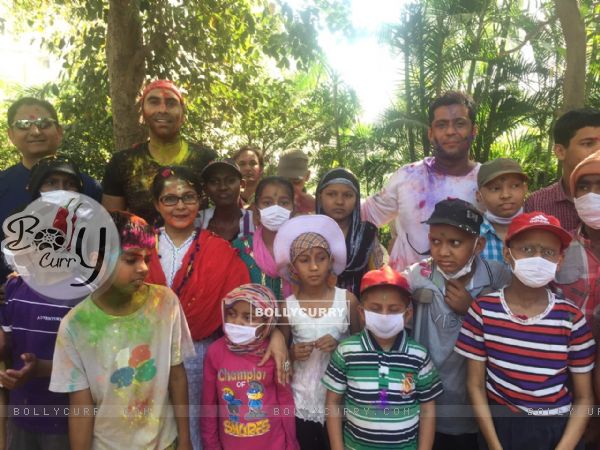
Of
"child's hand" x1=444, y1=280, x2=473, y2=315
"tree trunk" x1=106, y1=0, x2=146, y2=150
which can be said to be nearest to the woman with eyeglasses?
"child's hand" x1=444, y1=280, x2=473, y2=315

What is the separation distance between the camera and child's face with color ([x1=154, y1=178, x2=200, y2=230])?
2566 millimetres

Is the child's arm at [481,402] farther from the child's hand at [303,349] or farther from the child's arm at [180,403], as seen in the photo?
the child's arm at [180,403]

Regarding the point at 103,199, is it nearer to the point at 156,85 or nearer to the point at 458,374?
the point at 156,85

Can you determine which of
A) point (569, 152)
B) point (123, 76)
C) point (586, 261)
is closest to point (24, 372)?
point (586, 261)

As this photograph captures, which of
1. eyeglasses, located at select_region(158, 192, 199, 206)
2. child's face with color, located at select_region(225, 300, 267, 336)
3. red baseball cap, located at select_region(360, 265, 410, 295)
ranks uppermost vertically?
eyeglasses, located at select_region(158, 192, 199, 206)

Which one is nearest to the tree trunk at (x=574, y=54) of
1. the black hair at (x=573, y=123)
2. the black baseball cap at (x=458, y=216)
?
the black hair at (x=573, y=123)

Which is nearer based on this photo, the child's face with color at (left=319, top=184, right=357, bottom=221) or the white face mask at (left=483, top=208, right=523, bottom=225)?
the white face mask at (left=483, top=208, right=523, bottom=225)

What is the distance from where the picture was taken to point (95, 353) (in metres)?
2.04

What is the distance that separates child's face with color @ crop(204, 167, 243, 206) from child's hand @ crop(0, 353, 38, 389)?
4.74 feet

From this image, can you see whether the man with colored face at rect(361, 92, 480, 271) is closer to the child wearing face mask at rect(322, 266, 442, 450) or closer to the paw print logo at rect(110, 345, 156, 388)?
the child wearing face mask at rect(322, 266, 442, 450)

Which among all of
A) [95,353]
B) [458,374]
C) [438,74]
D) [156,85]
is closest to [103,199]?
[156,85]

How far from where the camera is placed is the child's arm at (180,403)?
→ 2205 millimetres

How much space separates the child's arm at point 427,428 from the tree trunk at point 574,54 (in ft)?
13.3

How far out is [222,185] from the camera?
3.07 m
